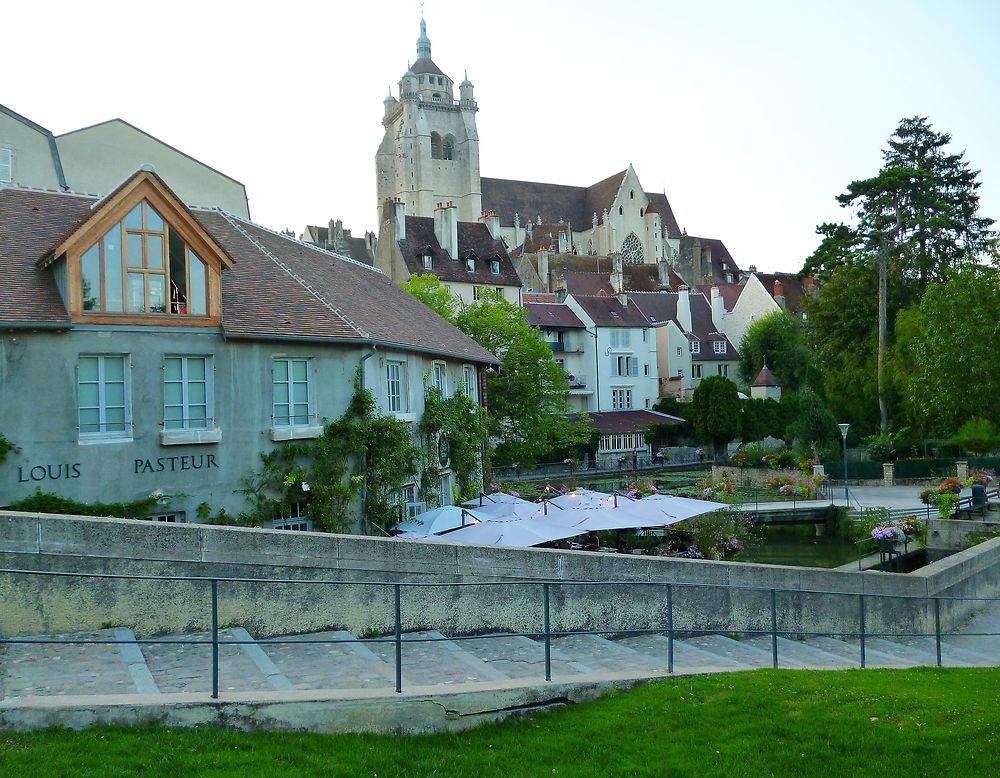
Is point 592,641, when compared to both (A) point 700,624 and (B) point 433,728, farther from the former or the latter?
(B) point 433,728

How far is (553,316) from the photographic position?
65.3 meters

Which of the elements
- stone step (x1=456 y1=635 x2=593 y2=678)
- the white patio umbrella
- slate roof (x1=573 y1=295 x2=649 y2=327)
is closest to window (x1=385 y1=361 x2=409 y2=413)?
the white patio umbrella

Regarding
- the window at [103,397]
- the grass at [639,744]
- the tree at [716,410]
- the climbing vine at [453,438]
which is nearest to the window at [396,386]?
the climbing vine at [453,438]

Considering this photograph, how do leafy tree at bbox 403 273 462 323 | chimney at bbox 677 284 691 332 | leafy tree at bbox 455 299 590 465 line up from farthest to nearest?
1. chimney at bbox 677 284 691 332
2. leafy tree at bbox 403 273 462 323
3. leafy tree at bbox 455 299 590 465

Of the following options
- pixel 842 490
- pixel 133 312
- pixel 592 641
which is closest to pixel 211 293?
pixel 133 312

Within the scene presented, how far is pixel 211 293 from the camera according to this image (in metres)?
17.8

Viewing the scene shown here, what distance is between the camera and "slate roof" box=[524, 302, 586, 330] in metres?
64.3

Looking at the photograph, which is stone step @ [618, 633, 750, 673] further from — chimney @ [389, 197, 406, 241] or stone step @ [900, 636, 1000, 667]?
chimney @ [389, 197, 406, 241]

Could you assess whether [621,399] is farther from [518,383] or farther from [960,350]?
[960,350]

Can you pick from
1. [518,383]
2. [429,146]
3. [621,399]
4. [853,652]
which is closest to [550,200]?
[429,146]

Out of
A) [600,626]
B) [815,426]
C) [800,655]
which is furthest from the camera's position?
[815,426]

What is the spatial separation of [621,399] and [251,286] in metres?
49.8

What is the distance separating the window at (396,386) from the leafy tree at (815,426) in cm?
3274

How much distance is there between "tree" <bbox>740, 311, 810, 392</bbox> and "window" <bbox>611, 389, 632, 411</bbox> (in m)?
12.2
